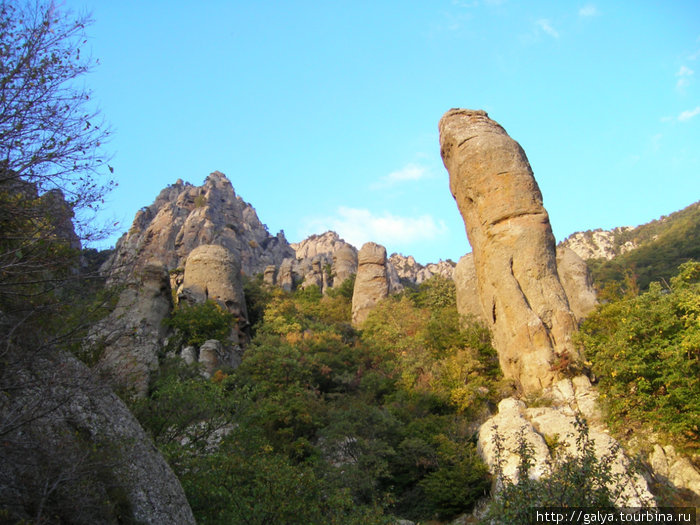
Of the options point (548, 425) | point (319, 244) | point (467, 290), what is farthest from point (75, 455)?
point (319, 244)

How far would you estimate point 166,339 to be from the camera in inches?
909

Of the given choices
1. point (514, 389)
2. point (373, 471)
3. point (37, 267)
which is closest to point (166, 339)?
point (373, 471)

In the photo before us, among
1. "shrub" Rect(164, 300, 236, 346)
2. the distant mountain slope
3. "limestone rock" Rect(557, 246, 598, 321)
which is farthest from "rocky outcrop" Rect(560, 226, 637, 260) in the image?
"shrub" Rect(164, 300, 236, 346)

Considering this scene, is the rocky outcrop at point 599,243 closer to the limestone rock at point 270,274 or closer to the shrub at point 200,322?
the limestone rock at point 270,274

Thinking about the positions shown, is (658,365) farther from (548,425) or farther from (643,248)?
(643,248)

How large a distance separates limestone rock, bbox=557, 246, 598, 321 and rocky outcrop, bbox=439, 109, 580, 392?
220cm

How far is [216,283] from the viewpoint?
1148 inches

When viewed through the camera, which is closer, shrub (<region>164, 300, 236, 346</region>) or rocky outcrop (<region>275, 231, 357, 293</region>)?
shrub (<region>164, 300, 236, 346</region>)

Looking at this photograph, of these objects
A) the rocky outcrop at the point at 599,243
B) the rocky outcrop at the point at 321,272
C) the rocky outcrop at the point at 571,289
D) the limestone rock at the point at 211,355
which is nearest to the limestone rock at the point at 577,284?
the rocky outcrop at the point at 571,289

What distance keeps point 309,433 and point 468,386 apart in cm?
561

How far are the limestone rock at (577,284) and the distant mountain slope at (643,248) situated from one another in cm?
646

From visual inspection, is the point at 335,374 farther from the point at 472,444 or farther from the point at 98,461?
the point at 98,461

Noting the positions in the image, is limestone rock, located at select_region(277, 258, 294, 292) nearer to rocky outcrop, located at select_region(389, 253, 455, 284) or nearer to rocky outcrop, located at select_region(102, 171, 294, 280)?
rocky outcrop, located at select_region(102, 171, 294, 280)

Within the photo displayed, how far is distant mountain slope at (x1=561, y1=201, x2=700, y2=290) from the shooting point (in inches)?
1683
